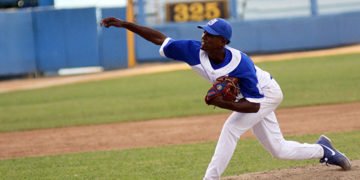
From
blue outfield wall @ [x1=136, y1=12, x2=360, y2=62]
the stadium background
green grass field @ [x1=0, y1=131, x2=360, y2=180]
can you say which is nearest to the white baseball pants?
the stadium background

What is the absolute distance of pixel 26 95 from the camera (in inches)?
759

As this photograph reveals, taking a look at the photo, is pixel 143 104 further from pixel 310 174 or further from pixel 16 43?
pixel 16 43

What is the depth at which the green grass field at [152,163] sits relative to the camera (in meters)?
8.45

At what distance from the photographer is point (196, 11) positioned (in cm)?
2670

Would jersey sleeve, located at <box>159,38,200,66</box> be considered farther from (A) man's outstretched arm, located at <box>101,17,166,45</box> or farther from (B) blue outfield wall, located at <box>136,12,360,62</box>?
(B) blue outfield wall, located at <box>136,12,360,62</box>

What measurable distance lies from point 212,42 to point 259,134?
0.99 metres

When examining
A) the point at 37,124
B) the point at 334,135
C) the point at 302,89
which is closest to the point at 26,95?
the point at 37,124

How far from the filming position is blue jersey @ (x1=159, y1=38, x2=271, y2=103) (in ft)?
21.8

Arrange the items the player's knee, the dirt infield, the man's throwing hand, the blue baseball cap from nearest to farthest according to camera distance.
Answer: the blue baseball cap, the player's knee, the man's throwing hand, the dirt infield

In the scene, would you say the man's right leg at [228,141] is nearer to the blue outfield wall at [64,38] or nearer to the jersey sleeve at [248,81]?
the jersey sleeve at [248,81]

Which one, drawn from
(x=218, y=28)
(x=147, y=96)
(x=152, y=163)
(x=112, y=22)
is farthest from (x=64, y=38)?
(x=218, y=28)

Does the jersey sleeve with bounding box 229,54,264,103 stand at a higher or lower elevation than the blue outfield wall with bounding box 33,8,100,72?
higher

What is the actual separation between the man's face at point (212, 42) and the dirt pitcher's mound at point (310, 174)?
5.38 ft

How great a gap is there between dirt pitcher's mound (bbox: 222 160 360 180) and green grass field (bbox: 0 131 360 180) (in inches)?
16.2
